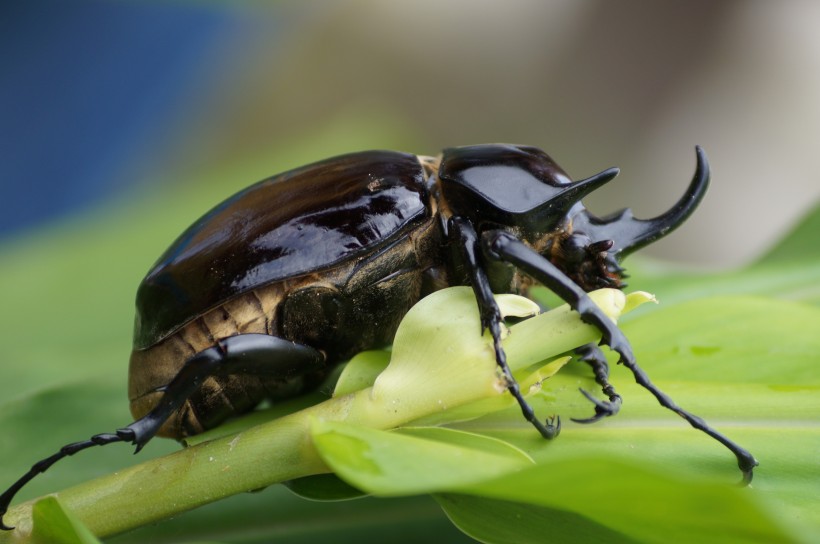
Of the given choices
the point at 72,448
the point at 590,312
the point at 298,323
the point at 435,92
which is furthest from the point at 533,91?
the point at 72,448

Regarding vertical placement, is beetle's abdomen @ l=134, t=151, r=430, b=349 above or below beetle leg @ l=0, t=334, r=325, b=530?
above

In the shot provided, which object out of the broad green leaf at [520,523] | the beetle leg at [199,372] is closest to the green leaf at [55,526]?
the beetle leg at [199,372]

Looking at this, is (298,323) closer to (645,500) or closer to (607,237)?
(607,237)

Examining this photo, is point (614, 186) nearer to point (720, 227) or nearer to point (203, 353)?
point (720, 227)

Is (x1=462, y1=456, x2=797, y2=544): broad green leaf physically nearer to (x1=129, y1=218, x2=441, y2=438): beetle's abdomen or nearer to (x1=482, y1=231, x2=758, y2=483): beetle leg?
(x1=482, y1=231, x2=758, y2=483): beetle leg

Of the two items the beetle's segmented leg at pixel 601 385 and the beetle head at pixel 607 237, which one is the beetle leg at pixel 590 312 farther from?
the beetle head at pixel 607 237

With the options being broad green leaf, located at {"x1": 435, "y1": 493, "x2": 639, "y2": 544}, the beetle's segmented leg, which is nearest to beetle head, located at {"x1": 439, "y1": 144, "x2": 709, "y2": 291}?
the beetle's segmented leg
